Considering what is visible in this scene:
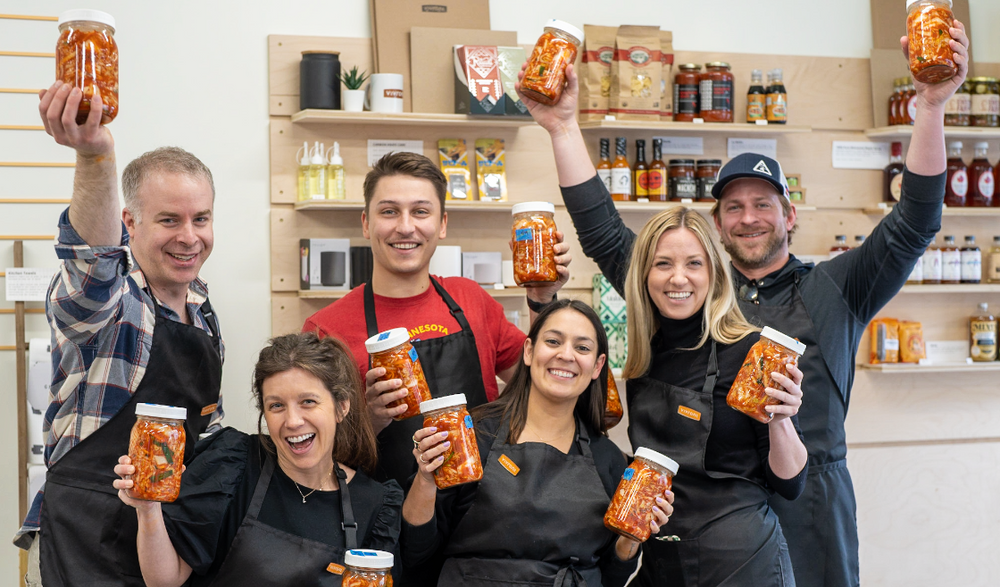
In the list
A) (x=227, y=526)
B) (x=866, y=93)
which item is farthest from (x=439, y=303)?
(x=866, y=93)

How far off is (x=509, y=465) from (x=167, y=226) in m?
0.98

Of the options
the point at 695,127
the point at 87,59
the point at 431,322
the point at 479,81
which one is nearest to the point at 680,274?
the point at 431,322

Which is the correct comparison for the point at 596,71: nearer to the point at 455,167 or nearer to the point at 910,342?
the point at 455,167

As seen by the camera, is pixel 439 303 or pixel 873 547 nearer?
pixel 439 303

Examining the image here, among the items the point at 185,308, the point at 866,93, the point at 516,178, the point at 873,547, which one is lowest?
the point at 873,547

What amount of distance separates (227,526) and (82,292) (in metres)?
0.61

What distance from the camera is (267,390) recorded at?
1979 millimetres

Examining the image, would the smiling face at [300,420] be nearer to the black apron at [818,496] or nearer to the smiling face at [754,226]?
the black apron at [818,496]

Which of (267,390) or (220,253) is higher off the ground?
(220,253)

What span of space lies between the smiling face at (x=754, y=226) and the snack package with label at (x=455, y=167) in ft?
4.74

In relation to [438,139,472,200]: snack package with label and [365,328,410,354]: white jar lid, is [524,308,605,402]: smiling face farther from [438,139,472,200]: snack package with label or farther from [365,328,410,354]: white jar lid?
[438,139,472,200]: snack package with label

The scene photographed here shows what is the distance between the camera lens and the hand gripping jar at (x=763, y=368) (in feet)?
6.03

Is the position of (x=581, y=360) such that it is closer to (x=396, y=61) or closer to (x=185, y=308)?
(x=185, y=308)

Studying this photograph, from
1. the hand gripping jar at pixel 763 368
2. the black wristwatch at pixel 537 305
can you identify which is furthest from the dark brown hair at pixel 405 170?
the hand gripping jar at pixel 763 368
